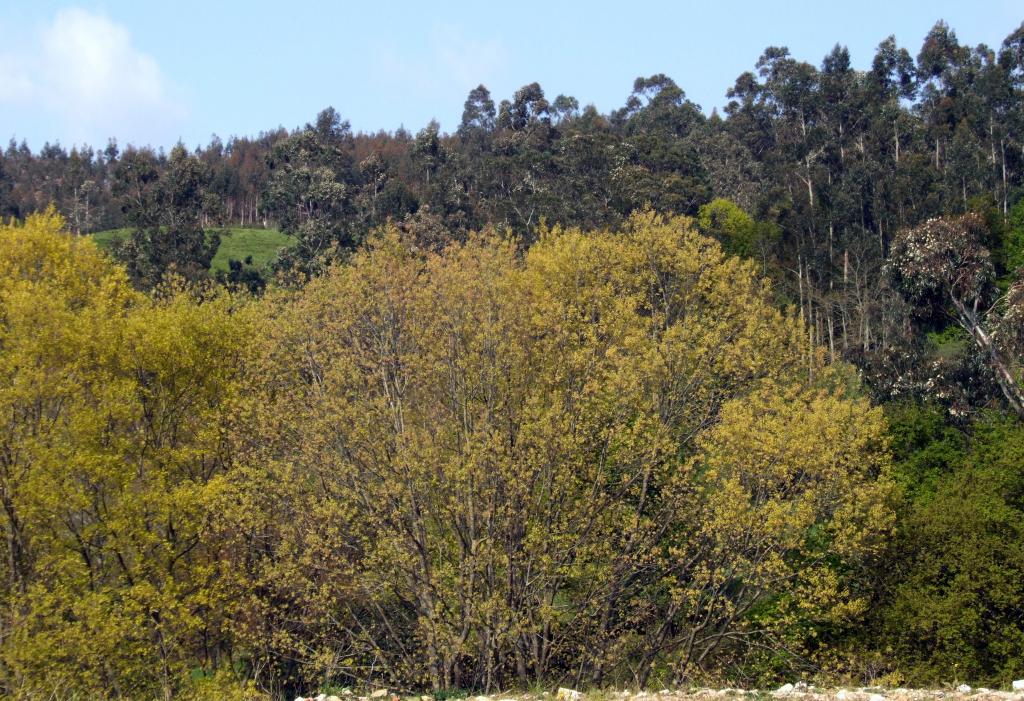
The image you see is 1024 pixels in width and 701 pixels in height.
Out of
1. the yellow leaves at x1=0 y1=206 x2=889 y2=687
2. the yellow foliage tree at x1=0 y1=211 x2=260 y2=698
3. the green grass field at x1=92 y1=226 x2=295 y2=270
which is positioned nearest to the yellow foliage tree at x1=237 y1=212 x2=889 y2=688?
the yellow leaves at x1=0 y1=206 x2=889 y2=687

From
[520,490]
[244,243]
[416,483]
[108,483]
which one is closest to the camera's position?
[520,490]

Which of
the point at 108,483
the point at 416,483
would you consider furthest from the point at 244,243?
the point at 416,483

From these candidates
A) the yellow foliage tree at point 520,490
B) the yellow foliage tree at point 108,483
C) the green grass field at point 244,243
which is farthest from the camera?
the green grass field at point 244,243

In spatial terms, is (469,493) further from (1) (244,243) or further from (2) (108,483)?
(1) (244,243)

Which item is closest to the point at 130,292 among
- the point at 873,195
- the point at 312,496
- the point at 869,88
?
the point at 312,496

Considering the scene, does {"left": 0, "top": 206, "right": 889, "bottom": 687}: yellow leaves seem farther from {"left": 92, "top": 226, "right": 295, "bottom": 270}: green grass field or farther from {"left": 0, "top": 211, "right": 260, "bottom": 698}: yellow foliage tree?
{"left": 92, "top": 226, "right": 295, "bottom": 270}: green grass field

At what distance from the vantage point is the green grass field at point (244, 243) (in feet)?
333

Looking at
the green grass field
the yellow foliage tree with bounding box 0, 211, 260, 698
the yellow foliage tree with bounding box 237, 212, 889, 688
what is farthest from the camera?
→ the green grass field

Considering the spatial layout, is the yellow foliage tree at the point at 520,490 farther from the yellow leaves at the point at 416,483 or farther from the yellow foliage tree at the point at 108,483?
the yellow foliage tree at the point at 108,483

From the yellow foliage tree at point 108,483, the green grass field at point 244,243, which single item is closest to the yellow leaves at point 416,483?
Answer: the yellow foliage tree at point 108,483

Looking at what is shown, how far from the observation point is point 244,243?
110 m

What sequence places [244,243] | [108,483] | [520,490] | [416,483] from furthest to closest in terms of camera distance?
[244,243]
[108,483]
[416,483]
[520,490]

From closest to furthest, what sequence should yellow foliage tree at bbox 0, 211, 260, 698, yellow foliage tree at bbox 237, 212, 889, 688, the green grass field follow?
1. yellow foliage tree at bbox 0, 211, 260, 698
2. yellow foliage tree at bbox 237, 212, 889, 688
3. the green grass field

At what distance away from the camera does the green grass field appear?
333 ft
